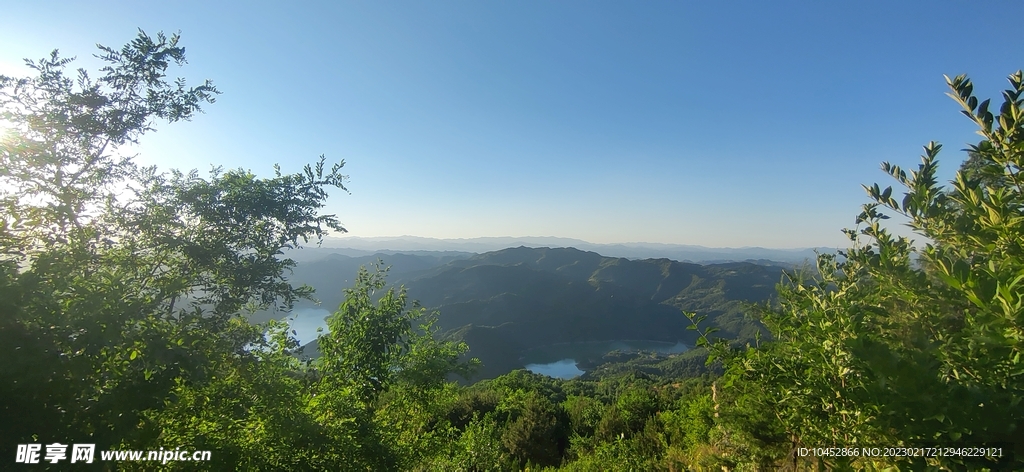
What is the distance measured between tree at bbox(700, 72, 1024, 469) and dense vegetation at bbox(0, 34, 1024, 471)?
1 cm

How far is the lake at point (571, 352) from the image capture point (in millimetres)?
89825

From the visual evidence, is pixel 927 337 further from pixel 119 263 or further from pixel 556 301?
pixel 556 301

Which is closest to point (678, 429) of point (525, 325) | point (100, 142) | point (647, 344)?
point (100, 142)

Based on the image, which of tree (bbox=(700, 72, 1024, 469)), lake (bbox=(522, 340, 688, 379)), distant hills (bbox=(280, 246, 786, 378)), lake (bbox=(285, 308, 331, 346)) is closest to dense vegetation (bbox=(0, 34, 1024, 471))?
tree (bbox=(700, 72, 1024, 469))

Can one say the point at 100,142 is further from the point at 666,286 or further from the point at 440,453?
the point at 666,286

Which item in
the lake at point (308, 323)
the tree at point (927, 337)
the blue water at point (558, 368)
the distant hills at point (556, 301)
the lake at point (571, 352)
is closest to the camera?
the tree at point (927, 337)

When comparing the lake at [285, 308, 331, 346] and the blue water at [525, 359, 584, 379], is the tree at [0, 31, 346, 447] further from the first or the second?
the blue water at [525, 359, 584, 379]

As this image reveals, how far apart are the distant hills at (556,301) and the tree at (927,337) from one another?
3515 inches

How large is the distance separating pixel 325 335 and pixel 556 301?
438 feet

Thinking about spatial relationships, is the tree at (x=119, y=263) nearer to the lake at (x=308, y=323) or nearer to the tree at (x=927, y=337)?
the tree at (x=927, y=337)

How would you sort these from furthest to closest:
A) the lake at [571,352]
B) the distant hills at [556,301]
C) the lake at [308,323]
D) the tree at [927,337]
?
the distant hills at [556,301] → the lake at [571,352] → the lake at [308,323] → the tree at [927,337]

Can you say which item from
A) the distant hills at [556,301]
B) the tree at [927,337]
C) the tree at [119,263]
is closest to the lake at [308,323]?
the distant hills at [556,301]

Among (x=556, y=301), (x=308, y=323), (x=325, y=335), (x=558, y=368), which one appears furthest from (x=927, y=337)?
(x=556, y=301)

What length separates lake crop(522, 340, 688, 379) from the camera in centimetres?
8982
